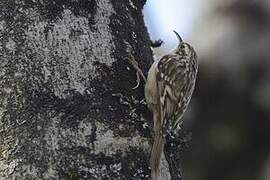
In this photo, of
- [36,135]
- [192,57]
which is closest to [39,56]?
[36,135]

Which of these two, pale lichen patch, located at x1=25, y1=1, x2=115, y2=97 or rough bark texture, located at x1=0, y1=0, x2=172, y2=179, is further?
pale lichen patch, located at x1=25, y1=1, x2=115, y2=97

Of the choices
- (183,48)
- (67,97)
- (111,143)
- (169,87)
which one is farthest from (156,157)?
(183,48)

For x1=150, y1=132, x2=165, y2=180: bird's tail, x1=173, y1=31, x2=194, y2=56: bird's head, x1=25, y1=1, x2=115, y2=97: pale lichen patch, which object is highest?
x1=25, y1=1, x2=115, y2=97: pale lichen patch

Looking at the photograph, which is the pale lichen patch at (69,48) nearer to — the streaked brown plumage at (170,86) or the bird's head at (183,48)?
the streaked brown plumage at (170,86)

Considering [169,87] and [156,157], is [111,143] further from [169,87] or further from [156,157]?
[169,87]

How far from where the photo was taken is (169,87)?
3.06 m

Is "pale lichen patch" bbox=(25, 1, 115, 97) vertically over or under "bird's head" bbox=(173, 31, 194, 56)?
over

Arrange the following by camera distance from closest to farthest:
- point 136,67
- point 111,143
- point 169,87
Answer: point 111,143 → point 136,67 → point 169,87

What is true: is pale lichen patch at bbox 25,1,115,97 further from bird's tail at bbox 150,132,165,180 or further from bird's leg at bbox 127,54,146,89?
bird's tail at bbox 150,132,165,180

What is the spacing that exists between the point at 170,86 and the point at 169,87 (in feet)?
0.05

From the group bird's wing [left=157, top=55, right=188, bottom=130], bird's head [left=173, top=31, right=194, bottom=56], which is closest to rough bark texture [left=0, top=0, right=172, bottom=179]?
A: bird's wing [left=157, top=55, right=188, bottom=130]

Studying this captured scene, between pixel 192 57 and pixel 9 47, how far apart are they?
1.24 m

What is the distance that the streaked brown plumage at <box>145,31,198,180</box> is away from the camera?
7.97 ft

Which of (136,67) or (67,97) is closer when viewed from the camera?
(67,97)
